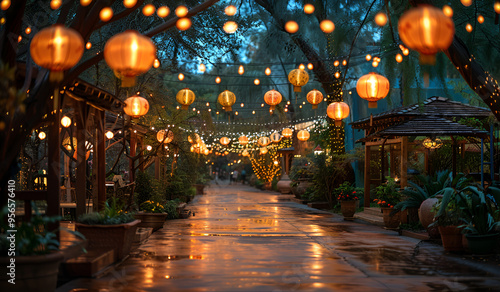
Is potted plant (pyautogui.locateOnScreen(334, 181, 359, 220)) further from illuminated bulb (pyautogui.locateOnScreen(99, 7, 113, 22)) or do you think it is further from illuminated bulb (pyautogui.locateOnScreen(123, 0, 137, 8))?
illuminated bulb (pyautogui.locateOnScreen(99, 7, 113, 22))

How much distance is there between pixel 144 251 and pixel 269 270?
126 inches

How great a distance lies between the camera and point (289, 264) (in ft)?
30.3

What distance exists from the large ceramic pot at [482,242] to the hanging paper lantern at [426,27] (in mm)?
5174

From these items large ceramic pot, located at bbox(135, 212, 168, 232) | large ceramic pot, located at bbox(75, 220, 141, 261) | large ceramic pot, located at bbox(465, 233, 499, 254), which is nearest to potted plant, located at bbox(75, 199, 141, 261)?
large ceramic pot, located at bbox(75, 220, 141, 261)

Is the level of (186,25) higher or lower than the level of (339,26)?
lower

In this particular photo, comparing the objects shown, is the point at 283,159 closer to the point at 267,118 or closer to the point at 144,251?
the point at 267,118

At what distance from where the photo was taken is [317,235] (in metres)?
13.9

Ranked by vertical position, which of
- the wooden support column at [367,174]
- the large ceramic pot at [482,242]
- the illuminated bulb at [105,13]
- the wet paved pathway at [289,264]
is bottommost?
the wet paved pathway at [289,264]

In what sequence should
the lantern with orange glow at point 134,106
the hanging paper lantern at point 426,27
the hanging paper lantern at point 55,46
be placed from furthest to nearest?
the lantern with orange glow at point 134,106, the hanging paper lantern at point 55,46, the hanging paper lantern at point 426,27

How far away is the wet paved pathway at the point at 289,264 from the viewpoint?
7.54 m

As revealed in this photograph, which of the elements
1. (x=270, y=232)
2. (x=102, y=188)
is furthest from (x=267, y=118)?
(x=102, y=188)

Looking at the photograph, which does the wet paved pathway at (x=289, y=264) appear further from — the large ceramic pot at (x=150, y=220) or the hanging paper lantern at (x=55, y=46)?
the hanging paper lantern at (x=55, y=46)

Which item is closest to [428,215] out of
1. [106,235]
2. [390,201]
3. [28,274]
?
[390,201]

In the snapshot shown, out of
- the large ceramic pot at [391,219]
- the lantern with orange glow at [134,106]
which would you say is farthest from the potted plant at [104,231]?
the large ceramic pot at [391,219]
